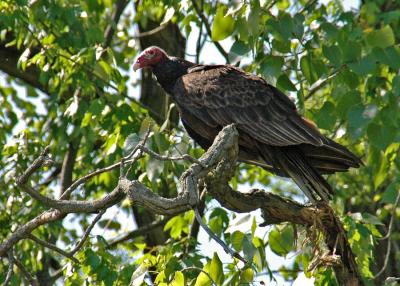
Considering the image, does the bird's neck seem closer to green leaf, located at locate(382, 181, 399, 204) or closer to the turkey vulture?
the turkey vulture

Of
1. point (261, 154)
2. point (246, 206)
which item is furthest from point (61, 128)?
point (246, 206)

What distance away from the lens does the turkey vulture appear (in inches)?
169

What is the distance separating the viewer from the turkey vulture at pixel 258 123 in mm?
4293

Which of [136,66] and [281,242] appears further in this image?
[136,66]

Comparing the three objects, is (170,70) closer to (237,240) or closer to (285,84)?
(285,84)

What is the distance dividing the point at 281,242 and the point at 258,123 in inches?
26.7

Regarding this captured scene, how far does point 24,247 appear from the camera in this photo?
6242 mm

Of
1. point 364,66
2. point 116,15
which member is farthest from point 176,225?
point 116,15

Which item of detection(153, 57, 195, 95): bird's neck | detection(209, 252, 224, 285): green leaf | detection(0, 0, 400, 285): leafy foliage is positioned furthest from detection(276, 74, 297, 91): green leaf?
detection(209, 252, 224, 285): green leaf

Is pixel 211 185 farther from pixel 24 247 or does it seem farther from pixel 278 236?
pixel 24 247

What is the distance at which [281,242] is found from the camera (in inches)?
173

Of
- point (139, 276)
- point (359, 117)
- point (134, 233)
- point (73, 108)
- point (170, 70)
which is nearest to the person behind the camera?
point (359, 117)

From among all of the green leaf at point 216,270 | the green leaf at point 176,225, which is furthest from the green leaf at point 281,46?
the green leaf at point 176,225

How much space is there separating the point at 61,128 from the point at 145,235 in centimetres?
122
